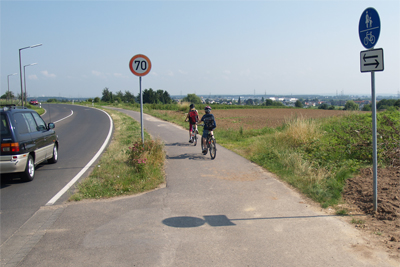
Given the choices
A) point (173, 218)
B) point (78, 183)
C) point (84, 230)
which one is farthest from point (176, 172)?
point (84, 230)

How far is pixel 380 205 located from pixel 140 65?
669cm

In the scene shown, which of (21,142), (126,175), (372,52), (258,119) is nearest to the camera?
(372,52)

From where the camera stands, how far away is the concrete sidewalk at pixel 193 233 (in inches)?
157

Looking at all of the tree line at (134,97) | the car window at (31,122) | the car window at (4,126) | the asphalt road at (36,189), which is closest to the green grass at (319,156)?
the asphalt road at (36,189)

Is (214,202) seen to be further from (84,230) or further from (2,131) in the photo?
(2,131)

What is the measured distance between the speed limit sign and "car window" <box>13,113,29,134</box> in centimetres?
309

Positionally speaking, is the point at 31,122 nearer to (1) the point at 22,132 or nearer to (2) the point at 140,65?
(1) the point at 22,132

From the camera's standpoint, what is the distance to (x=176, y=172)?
8.65m

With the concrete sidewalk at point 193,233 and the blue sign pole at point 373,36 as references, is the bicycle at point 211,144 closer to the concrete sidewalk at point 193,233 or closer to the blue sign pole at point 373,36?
the concrete sidewalk at point 193,233

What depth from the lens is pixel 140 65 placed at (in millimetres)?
9055

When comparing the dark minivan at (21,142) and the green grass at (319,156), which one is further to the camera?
the dark minivan at (21,142)

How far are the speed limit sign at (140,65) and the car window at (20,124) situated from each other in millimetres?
3088

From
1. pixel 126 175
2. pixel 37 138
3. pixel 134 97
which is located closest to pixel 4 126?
pixel 37 138

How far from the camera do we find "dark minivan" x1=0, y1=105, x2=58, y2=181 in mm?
7336
